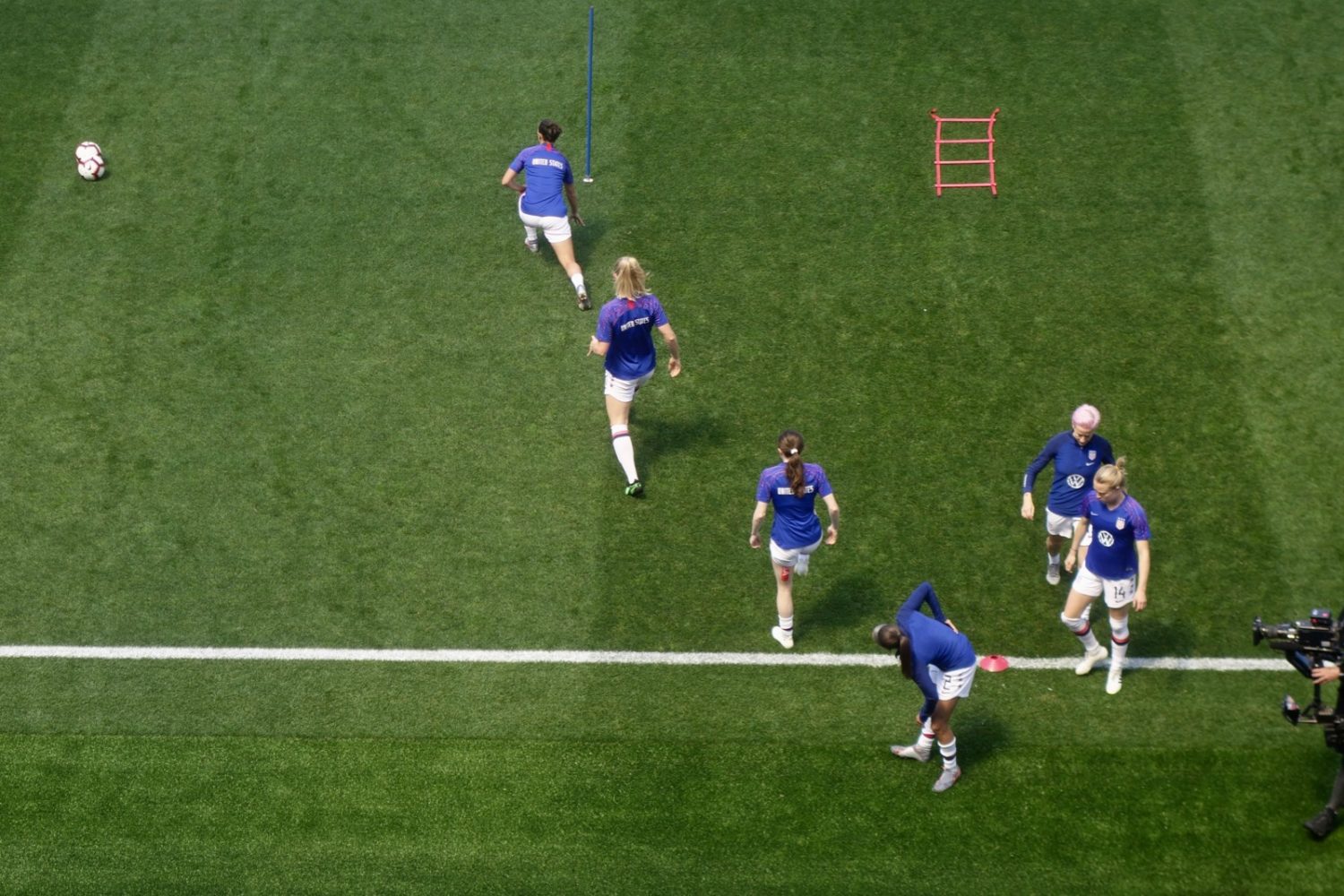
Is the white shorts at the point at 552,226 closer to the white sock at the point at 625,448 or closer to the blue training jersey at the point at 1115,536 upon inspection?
the white sock at the point at 625,448

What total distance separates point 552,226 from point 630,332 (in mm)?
2929

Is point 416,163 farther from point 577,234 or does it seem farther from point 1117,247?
point 1117,247

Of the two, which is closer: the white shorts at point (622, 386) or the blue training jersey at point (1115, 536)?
the blue training jersey at point (1115, 536)

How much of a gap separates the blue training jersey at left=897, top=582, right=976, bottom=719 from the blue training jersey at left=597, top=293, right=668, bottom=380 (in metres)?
4.19

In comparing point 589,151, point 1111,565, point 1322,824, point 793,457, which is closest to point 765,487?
point 793,457

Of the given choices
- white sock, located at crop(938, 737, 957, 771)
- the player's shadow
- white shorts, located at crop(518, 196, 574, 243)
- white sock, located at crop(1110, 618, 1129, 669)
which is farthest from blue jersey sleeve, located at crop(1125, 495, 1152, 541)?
white shorts, located at crop(518, 196, 574, 243)

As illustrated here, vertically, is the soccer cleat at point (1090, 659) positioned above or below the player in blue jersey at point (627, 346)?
below

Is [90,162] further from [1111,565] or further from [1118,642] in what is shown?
[1118,642]

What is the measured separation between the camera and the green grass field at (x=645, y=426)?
12.0 m

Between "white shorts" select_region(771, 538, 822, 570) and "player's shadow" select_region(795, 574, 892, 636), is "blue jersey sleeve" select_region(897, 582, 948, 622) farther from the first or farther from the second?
"player's shadow" select_region(795, 574, 892, 636)

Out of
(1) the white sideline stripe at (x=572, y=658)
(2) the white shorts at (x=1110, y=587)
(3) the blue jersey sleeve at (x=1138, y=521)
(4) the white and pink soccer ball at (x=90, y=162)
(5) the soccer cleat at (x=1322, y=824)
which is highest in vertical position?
(4) the white and pink soccer ball at (x=90, y=162)

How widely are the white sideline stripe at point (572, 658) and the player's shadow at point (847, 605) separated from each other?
0.37 metres

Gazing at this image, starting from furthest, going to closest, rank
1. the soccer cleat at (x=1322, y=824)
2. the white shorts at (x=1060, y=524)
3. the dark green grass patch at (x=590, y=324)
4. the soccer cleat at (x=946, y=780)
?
the dark green grass patch at (x=590, y=324), the white shorts at (x=1060, y=524), the soccer cleat at (x=946, y=780), the soccer cleat at (x=1322, y=824)

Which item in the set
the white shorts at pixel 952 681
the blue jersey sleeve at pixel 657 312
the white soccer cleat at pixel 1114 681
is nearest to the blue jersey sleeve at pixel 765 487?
the white shorts at pixel 952 681
